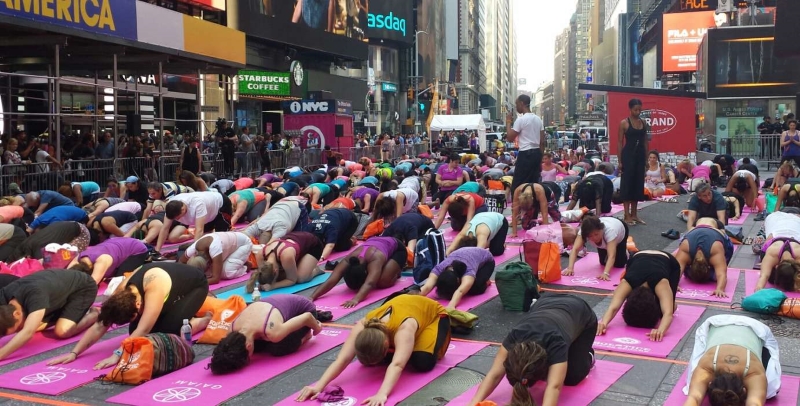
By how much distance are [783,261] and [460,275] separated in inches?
141

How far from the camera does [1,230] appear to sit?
1146 centimetres

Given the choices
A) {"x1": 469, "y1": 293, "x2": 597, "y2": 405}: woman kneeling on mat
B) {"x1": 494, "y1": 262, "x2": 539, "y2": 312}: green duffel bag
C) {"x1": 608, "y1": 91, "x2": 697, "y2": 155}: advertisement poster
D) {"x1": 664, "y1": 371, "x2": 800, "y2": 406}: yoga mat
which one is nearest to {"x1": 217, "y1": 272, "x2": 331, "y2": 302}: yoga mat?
{"x1": 494, "y1": 262, "x2": 539, "y2": 312}: green duffel bag

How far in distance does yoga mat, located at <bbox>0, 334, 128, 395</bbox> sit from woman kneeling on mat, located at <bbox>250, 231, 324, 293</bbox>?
2696 mm

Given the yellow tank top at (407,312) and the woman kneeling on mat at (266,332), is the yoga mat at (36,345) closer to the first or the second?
the woman kneeling on mat at (266,332)

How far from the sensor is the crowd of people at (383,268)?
20.1 feet

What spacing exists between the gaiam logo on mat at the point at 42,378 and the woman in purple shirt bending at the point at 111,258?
8.92ft

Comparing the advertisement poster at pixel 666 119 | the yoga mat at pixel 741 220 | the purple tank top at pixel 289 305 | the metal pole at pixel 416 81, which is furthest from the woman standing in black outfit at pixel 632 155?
the metal pole at pixel 416 81

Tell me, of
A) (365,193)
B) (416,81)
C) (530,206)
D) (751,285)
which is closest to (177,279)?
(751,285)

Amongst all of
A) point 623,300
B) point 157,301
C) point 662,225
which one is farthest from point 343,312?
point 662,225

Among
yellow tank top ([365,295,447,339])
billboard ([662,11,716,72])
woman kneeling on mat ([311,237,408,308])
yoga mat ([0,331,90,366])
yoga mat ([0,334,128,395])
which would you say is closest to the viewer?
yellow tank top ([365,295,447,339])

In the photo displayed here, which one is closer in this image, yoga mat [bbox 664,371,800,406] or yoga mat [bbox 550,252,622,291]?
yoga mat [bbox 664,371,800,406]

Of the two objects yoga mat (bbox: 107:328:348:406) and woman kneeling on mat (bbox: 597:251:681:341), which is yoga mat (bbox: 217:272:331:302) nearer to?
yoga mat (bbox: 107:328:348:406)

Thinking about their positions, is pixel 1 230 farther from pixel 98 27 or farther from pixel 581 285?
pixel 98 27

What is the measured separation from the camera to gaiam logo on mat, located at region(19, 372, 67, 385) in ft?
23.0
